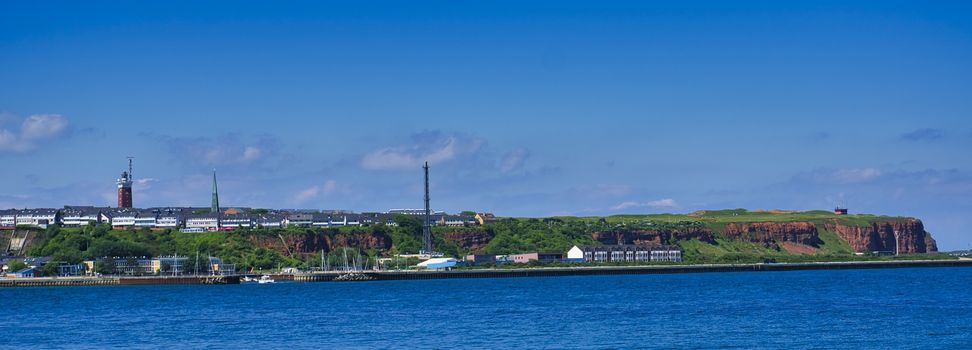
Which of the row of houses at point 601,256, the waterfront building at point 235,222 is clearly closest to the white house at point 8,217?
the waterfront building at point 235,222

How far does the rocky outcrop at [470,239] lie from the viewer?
16912 cm

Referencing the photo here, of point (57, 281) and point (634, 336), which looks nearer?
point (634, 336)

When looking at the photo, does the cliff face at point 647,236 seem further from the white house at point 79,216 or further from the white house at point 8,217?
the white house at point 8,217

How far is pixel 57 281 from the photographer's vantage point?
397 ft

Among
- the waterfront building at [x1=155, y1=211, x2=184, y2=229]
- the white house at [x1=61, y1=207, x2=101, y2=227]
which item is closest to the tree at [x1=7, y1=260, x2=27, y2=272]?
the white house at [x1=61, y1=207, x2=101, y2=227]

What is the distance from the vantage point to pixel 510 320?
5906cm

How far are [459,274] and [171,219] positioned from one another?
5525 cm

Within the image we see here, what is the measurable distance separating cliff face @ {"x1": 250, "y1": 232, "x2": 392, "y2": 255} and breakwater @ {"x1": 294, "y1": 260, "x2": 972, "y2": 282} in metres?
22.5

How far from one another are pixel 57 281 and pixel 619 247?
259 feet

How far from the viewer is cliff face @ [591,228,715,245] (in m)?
186

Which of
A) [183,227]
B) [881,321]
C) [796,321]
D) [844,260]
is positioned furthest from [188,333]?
[844,260]

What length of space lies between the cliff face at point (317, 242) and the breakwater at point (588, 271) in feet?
73.8

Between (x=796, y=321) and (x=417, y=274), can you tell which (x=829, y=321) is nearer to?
(x=796, y=321)

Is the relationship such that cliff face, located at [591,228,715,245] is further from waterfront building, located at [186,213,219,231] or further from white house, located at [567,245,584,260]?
waterfront building, located at [186,213,219,231]
